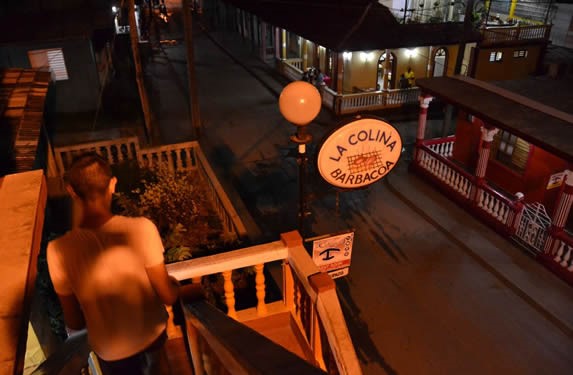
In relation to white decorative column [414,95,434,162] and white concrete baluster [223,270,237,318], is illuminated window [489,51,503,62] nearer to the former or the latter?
white decorative column [414,95,434,162]

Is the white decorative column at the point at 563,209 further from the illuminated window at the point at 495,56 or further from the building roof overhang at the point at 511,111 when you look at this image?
the illuminated window at the point at 495,56

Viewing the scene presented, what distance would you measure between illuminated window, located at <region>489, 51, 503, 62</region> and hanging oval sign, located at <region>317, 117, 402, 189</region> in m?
15.4

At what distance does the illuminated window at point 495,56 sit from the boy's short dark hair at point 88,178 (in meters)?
20.1

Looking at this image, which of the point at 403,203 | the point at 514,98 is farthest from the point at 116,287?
the point at 514,98

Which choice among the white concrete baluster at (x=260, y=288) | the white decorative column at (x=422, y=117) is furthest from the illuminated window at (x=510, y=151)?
the white concrete baluster at (x=260, y=288)

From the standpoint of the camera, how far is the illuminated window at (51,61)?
16.7m

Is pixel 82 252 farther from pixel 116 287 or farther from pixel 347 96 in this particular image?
pixel 347 96

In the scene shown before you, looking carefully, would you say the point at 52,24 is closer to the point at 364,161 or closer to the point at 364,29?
the point at 364,29

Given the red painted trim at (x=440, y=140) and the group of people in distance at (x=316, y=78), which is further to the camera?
the group of people in distance at (x=316, y=78)

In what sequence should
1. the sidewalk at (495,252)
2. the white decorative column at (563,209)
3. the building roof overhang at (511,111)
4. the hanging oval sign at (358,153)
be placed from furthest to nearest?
the building roof overhang at (511,111)
the white decorative column at (563,209)
the sidewalk at (495,252)
the hanging oval sign at (358,153)

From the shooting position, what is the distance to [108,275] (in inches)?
103

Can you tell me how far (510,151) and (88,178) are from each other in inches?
453

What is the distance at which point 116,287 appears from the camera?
267 centimetres

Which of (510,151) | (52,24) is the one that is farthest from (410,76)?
(52,24)
